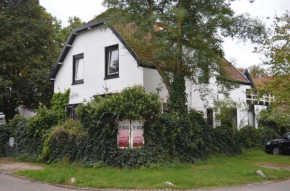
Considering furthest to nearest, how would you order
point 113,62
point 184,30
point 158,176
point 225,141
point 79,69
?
1. point 79,69
2. point 113,62
3. point 225,141
4. point 184,30
5. point 158,176

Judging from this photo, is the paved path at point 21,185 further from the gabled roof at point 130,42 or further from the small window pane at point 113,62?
the small window pane at point 113,62

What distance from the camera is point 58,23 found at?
32844 millimetres

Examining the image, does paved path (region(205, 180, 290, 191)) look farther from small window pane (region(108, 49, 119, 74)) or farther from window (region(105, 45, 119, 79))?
small window pane (region(108, 49, 119, 74))

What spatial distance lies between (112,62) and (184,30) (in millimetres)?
5727

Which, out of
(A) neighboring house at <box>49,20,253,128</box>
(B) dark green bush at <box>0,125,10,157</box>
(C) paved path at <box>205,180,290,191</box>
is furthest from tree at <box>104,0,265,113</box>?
(B) dark green bush at <box>0,125,10,157</box>

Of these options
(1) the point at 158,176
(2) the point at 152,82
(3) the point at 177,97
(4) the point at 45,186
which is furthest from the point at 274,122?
(4) the point at 45,186

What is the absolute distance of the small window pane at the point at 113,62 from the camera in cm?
1906

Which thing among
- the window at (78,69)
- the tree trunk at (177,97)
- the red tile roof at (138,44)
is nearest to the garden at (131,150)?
the tree trunk at (177,97)

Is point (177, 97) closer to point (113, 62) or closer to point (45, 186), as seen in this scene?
point (113, 62)

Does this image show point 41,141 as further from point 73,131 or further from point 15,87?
point 15,87

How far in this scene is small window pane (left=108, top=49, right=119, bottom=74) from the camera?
1906 cm

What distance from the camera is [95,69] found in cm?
1989

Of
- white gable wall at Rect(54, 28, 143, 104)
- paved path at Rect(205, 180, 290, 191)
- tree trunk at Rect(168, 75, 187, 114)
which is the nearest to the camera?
paved path at Rect(205, 180, 290, 191)

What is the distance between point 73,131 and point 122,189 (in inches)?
219
